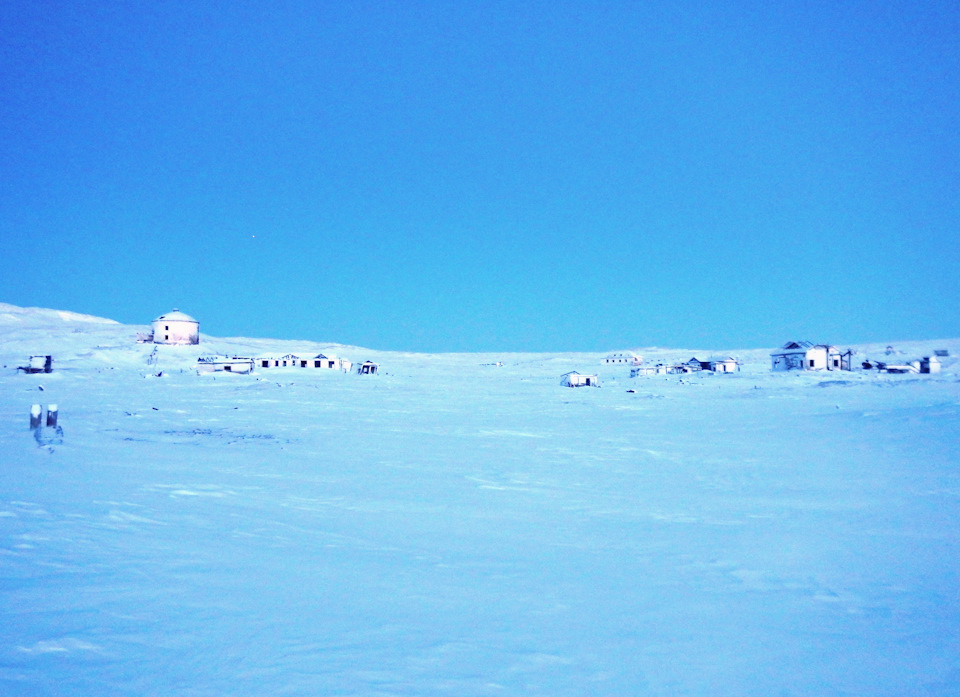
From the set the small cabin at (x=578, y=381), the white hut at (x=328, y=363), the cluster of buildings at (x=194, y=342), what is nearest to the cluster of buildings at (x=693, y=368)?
the small cabin at (x=578, y=381)

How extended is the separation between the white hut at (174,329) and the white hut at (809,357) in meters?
57.5

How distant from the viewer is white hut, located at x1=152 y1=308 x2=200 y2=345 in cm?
6531

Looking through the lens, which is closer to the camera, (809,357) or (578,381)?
(578,381)

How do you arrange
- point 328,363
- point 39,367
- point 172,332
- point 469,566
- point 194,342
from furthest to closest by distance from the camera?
point 194,342 < point 172,332 < point 328,363 < point 39,367 < point 469,566

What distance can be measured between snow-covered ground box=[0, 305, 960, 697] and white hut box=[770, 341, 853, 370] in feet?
139

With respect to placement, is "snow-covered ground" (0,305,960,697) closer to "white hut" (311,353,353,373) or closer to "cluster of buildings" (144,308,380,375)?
"cluster of buildings" (144,308,380,375)

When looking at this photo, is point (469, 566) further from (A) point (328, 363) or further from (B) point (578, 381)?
(A) point (328, 363)

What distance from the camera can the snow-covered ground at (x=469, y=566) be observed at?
15.1 feet

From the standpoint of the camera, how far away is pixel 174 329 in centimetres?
6556

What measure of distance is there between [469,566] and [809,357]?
186 feet

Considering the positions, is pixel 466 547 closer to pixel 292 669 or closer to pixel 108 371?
pixel 292 669

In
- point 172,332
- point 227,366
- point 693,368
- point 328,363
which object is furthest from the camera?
point 172,332

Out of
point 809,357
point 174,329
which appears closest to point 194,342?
point 174,329

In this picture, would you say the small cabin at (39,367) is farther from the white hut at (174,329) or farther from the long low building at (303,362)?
the white hut at (174,329)
